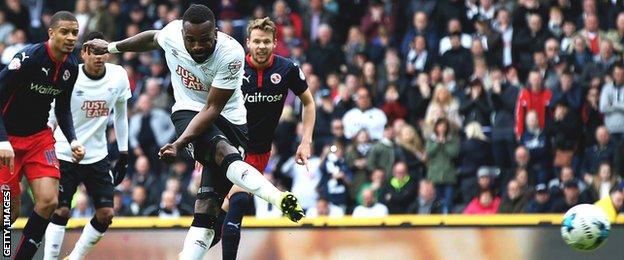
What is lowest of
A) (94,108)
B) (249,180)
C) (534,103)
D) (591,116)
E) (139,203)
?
(139,203)

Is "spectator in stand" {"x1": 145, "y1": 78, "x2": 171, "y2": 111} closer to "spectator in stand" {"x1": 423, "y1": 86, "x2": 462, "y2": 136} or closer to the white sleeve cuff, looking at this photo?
"spectator in stand" {"x1": 423, "y1": 86, "x2": 462, "y2": 136}

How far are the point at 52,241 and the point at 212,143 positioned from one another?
2904 mm

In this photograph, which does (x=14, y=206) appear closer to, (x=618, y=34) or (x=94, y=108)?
(x=94, y=108)

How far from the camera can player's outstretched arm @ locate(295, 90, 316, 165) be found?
14008mm

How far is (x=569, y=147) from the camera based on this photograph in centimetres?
1956

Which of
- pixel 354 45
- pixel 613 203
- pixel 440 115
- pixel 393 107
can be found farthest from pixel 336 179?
pixel 613 203

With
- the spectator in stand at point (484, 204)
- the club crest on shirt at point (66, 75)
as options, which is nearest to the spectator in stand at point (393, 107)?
the spectator in stand at point (484, 204)

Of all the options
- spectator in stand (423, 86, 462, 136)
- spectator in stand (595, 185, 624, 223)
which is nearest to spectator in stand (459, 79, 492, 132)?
spectator in stand (423, 86, 462, 136)

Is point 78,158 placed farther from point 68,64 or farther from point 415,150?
point 415,150

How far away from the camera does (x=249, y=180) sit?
41.3 ft

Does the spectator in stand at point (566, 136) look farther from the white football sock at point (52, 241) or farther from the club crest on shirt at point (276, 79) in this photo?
the white football sock at point (52, 241)

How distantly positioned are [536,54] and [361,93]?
94.3 inches

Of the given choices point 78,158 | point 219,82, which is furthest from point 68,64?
point 219,82

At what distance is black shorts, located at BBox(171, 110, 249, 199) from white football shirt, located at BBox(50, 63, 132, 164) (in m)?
2.39
